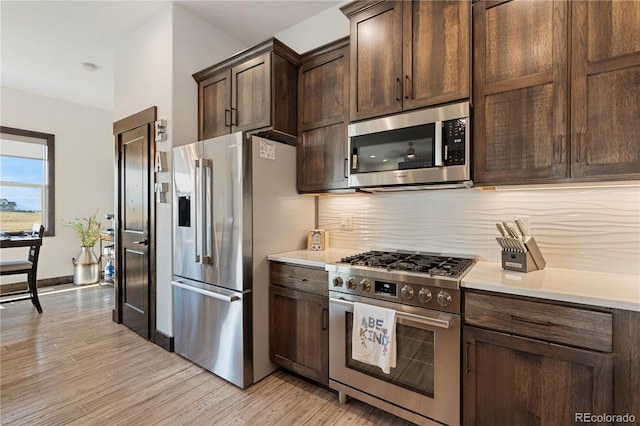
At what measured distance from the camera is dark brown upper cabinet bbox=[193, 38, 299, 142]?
236 cm

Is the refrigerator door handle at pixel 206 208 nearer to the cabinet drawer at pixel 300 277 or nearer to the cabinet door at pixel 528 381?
the cabinet drawer at pixel 300 277

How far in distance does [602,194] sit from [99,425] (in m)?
3.19

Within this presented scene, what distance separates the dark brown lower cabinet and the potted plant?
4387 millimetres

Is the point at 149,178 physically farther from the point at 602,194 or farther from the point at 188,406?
the point at 602,194

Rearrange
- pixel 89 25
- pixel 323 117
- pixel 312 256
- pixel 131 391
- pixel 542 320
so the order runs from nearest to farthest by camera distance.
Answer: pixel 542 320
pixel 131 391
pixel 312 256
pixel 323 117
pixel 89 25

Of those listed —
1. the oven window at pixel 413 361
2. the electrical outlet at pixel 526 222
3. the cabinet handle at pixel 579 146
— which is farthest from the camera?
the electrical outlet at pixel 526 222

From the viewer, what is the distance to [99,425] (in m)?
1.77

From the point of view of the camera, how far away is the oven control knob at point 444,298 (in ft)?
5.04

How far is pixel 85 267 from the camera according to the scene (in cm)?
496

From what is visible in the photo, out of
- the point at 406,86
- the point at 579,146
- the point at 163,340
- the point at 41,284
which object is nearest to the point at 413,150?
the point at 406,86

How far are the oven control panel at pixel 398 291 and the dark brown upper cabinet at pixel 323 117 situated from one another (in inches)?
29.7

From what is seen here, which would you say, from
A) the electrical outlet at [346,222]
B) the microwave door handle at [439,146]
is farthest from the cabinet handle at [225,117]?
the microwave door handle at [439,146]

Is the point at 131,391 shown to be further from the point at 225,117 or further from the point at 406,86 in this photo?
the point at 406,86

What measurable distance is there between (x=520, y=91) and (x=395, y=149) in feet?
2.37
